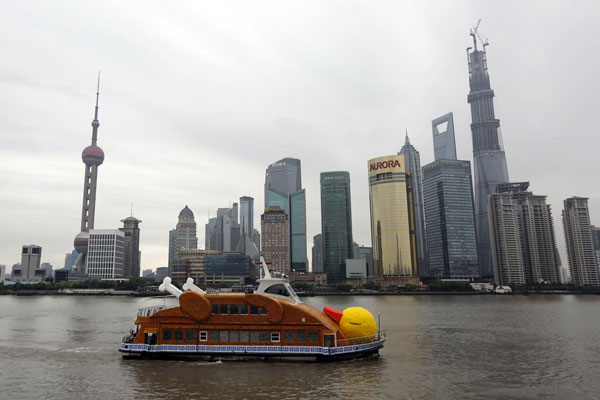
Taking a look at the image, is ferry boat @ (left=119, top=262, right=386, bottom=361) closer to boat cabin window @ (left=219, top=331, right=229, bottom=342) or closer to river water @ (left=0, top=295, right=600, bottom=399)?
boat cabin window @ (left=219, top=331, right=229, bottom=342)

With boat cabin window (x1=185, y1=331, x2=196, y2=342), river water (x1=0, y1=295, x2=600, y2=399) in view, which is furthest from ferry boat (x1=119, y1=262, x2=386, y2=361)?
river water (x1=0, y1=295, x2=600, y2=399)

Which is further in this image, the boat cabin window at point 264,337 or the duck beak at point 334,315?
the duck beak at point 334,315

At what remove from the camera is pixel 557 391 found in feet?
93.3

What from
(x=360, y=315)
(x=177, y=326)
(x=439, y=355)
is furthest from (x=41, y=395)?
(x=439, y=355)

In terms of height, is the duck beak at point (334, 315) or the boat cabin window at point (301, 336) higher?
the duck beak at point (334, 315)

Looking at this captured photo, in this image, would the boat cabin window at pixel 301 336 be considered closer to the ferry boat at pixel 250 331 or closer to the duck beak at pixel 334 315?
the ferry boat at pixel 250 331

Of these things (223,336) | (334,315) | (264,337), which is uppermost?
(334,315)

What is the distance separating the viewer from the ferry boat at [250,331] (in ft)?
107

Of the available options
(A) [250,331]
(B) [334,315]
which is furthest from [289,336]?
(B) [334,315]

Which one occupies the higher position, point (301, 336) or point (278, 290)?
point (278, 290)

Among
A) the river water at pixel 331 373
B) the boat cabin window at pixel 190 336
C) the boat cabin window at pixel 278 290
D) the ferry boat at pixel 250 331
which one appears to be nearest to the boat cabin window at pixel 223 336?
the ferry boat at pixel 250 331

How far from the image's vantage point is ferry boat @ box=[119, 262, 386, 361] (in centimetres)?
3266

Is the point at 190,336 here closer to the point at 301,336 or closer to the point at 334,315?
the point at 301,336

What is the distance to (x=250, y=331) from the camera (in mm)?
33219
